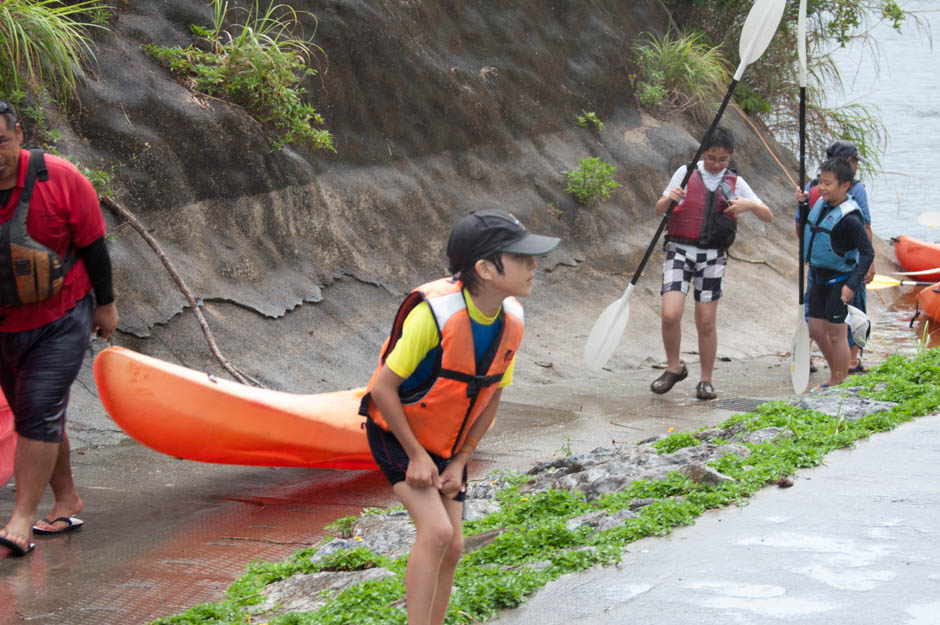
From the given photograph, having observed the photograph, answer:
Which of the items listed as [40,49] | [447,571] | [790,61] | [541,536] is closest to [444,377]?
[447,571]

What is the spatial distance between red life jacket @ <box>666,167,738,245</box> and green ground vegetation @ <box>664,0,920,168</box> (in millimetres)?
7410

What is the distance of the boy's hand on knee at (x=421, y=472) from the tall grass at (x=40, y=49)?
4.72m

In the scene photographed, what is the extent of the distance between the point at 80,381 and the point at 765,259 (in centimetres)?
812

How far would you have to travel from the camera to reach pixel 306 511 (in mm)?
4730

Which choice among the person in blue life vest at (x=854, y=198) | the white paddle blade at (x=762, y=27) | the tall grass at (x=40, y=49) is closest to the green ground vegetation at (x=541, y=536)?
the person in blue life vest at (x=854, y=198)

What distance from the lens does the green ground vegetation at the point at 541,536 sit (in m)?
3.14

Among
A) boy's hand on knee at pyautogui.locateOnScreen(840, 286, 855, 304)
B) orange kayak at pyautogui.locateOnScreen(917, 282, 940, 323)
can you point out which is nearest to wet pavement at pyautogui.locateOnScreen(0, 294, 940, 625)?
boy's hand on knee at pyautogui.locateOnScreen(840, 286, 855, 304)

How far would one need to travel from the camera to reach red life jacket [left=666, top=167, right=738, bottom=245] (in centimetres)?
684

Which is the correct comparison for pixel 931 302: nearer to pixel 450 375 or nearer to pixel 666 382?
pixel 666 382

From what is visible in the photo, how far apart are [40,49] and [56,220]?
10.3ft

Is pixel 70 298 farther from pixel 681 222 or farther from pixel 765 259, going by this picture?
pixel 765 259

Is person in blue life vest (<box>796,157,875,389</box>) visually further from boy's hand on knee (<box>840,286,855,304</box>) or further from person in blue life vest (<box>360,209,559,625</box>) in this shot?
person in blue life vest (<box>360,209,559,625</box>)

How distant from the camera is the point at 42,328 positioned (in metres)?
4.13

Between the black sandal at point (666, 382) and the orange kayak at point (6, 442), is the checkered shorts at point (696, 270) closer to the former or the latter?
the black sandal at point (666, 382)
